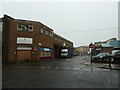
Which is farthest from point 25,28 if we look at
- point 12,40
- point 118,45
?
point 118,45

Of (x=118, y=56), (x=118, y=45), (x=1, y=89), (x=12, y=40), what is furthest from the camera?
(x=118, y=45)

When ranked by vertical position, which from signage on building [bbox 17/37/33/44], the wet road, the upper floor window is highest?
the upper floor window

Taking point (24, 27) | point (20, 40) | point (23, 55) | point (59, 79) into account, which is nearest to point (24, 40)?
point (20, 40)

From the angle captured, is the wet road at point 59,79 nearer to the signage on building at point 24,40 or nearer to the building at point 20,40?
the building at point 20,40

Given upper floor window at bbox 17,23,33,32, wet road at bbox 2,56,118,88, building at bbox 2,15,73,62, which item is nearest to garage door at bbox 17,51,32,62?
building at bbox 2,15,73,62

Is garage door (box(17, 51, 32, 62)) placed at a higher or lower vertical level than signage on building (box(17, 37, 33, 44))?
lower

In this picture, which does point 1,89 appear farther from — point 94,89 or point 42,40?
point 42,40

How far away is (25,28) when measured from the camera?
84.7 ft

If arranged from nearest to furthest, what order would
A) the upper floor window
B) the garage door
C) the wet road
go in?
the wet road < the garage door < the upper floor window

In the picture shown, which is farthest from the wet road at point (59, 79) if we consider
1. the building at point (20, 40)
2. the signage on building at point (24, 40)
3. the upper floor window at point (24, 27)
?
the upper floor window at point (24, 27)

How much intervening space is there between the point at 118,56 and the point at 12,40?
21.3 meters

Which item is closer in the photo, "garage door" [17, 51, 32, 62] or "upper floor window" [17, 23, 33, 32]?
"garage door" [17, 51, 32, 62]

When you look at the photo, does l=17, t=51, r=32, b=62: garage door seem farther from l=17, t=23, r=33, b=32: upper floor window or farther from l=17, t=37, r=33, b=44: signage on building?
l=17, t=23, r=33, b=32: upper floor window

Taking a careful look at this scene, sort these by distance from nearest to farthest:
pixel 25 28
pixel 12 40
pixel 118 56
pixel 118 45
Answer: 1. pixel 118 56
2. pixel 12 40
3. pixel 25 28
4. pixel 118 45
